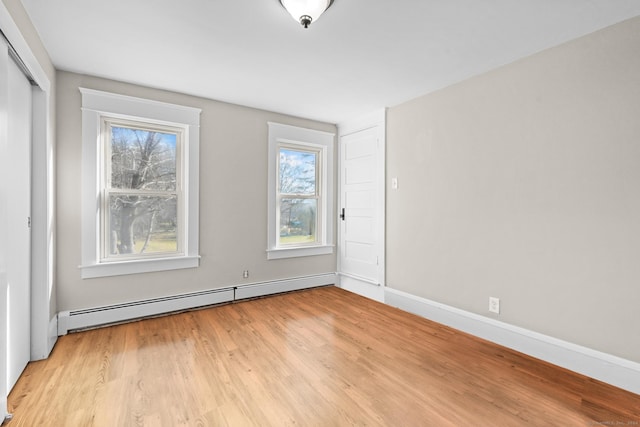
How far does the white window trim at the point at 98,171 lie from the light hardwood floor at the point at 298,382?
62 cm

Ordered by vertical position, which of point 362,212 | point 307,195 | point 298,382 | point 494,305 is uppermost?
point 307,195

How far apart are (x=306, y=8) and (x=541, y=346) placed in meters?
2.97

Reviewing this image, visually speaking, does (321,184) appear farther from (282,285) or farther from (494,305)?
(494,305)

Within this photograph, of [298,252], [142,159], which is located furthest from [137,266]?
[298,252]

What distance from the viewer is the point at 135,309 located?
3.13 meters

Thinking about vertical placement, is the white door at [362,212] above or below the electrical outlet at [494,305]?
above

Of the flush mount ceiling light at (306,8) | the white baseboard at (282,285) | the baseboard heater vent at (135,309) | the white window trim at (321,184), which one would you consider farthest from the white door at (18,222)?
the white window trim at (321,184)

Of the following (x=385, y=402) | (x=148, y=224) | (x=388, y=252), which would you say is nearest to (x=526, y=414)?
(x=385, y=402)

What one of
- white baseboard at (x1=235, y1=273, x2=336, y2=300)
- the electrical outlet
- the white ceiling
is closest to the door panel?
white baseboard at (x1=235, y1=273, x2=336, y2=300)

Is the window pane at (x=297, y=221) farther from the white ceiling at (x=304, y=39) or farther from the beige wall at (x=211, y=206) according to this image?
the white ceiling at (x=304, y=39)

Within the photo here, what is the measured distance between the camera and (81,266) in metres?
2.88

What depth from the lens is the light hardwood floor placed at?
1732 mm

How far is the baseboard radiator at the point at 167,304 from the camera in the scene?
A: 285cm

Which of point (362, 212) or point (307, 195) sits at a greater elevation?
point (307, 195)
